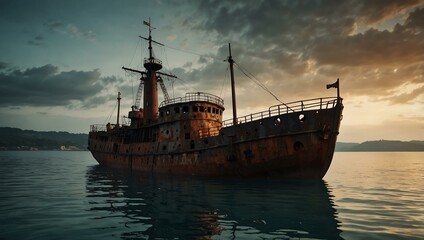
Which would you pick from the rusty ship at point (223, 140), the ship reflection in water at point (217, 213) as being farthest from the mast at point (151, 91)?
the ship reflection in water at point (217, 213)

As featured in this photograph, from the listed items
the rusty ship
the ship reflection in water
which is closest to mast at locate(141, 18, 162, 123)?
the rusty ship

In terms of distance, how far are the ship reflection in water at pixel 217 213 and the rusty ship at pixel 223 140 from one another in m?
2.53

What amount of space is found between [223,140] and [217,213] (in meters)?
10.3

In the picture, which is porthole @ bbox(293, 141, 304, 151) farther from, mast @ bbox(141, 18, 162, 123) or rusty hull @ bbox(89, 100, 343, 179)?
mast @ bbox(141, 18, 162, 123)

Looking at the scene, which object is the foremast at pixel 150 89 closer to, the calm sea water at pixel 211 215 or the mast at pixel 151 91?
the mast at pixel 151 91

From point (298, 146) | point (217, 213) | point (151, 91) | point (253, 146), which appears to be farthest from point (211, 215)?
point (151, 91)

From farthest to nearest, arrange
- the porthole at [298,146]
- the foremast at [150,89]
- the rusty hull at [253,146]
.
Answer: the foremast at [150,89] → the porthole at [298,146] → the rusty hull at [253,146]

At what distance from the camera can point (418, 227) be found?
26.7 feet

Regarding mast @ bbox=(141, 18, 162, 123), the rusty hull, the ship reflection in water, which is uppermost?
mast @ bbox=(141, 18, 162, 123)

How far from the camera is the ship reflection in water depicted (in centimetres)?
755

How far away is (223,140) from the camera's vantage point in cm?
1998

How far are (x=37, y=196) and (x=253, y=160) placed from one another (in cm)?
1383

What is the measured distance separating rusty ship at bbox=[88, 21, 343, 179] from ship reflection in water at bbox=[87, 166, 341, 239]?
2.53 metres

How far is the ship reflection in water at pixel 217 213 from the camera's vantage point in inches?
297
